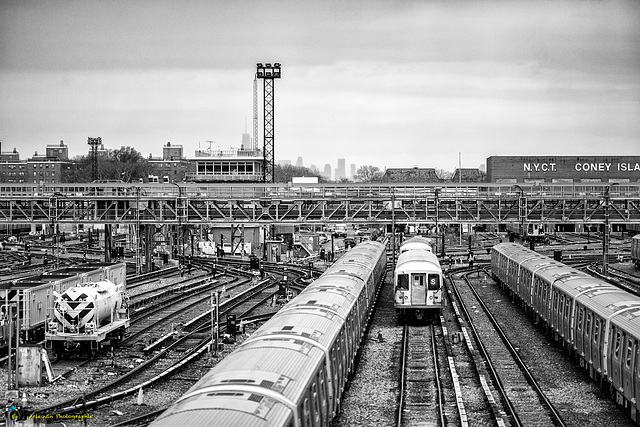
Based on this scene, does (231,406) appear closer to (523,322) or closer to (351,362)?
(351,362)

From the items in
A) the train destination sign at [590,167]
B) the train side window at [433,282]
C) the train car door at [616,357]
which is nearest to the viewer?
the train car door at [616,357]

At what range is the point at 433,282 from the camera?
34688mm

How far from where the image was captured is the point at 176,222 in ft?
191

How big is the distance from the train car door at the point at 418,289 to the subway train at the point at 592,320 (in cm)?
474

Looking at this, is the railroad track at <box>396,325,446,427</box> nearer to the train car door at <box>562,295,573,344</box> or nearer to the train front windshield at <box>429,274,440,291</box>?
the train front windshield at <box>429,274,440,291</box>

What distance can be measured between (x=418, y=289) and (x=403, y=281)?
28.6 inches

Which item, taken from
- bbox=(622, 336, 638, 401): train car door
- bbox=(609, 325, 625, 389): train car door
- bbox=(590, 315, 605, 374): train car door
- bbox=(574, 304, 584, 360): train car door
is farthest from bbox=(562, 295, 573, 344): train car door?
bbox=(622, 336, 638, 401): train car door

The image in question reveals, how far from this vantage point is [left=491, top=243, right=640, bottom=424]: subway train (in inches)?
774

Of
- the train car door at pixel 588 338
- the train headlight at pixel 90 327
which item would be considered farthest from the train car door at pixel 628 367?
the train headlight at pixel 90 327

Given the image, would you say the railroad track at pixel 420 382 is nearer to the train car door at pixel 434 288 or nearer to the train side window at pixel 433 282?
the train car door at pixel 434 288

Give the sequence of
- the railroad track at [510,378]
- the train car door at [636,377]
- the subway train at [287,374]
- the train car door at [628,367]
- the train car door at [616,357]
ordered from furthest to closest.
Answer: the railroad track at [510,378] → the train car door at [616,357] → the train car door at [628,367] → the train car door at [636,377] → the subway train at [287,374]

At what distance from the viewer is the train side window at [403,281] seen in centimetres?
3456

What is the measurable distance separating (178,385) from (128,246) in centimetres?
7291

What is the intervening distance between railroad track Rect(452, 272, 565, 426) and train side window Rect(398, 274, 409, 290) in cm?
341
